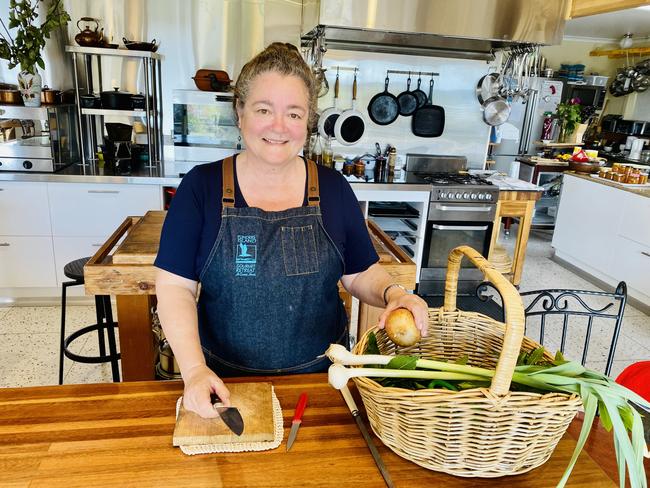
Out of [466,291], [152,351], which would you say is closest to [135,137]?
[152,351]

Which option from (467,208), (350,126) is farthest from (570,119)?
(350,126)

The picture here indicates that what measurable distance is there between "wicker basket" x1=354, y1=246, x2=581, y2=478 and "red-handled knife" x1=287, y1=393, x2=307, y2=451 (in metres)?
0.15

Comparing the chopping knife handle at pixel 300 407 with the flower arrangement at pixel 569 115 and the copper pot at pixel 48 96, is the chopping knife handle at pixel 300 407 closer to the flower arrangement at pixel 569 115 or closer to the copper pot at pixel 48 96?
the copper pot at pixel 48 96

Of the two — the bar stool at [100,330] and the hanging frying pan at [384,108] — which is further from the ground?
the hanging frying pan at [384,108]

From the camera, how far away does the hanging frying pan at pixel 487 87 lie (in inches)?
164

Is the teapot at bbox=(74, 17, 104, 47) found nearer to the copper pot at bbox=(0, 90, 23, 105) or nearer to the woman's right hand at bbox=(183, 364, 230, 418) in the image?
the copper pot at bbox=(0, 90, 23, 105)

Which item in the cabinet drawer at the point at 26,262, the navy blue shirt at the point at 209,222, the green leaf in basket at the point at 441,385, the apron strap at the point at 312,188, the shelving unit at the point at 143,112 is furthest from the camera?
the shelving unit at the point at 143,112

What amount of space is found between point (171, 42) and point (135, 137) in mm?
796

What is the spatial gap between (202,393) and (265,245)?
0.43 metres

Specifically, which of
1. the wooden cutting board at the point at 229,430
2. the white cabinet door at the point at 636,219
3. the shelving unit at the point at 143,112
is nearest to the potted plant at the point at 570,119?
the white cabinet door at the point at 636,219

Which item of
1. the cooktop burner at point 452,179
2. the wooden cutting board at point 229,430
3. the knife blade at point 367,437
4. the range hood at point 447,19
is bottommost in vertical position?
the knife blade at point 367,437

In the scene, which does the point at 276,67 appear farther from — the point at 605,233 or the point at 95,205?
the point at 605,233

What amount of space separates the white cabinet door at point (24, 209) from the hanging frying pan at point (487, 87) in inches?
135

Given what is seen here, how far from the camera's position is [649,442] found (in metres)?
1.04
